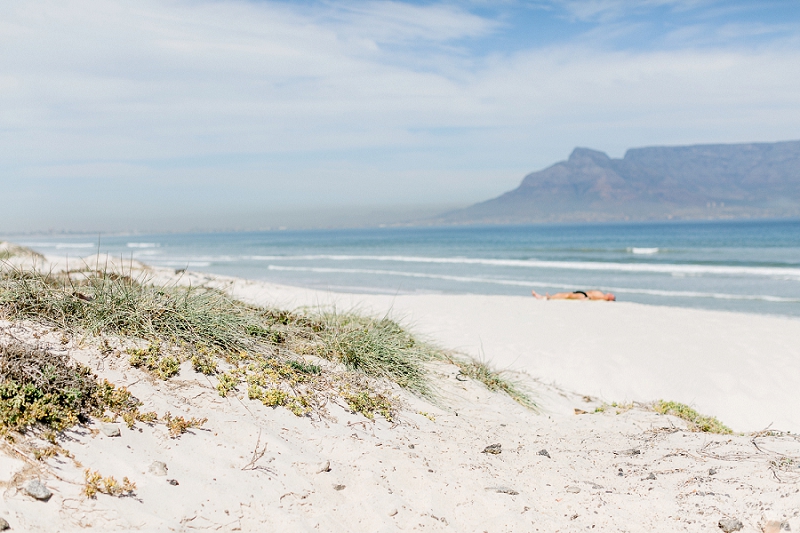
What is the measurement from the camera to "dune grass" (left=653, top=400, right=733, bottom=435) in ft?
17.3

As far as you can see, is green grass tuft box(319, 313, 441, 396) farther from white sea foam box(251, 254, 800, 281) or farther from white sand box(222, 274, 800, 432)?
white sea foam box(251, 254, 800, 281)

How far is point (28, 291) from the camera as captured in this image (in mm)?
4750

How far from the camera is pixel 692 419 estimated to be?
5758 mm

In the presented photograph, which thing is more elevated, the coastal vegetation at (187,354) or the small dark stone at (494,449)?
the coastal vegetation at (187,354)

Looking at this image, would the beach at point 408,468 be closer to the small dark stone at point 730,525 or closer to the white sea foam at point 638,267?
the small dark stone at point 730,525

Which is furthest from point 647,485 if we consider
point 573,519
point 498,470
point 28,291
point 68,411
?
point 28,291

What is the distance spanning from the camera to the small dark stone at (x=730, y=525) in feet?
10.7

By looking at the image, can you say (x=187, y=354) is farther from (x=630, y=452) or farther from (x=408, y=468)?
(x=630, y=452)

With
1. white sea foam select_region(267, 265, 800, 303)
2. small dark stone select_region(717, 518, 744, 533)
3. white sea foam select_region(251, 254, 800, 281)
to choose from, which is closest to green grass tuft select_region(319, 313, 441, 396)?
small dark stone select_region(717, 518, 744, 533)

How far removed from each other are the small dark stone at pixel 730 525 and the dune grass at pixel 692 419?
1.99m

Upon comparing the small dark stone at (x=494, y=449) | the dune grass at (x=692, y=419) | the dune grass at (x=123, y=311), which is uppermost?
the dune grass at (x=123, y=311)

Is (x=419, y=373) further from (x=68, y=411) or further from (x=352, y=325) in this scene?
(x=68, y=411)

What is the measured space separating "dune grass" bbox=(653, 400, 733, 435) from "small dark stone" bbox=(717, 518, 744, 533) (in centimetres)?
199

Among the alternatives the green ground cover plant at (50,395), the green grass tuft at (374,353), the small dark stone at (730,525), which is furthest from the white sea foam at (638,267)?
the green ground cover plant at (50,395)
